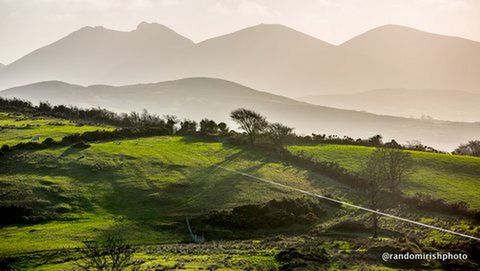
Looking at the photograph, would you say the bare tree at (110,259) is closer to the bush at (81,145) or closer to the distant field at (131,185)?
the distant field at (131,185)

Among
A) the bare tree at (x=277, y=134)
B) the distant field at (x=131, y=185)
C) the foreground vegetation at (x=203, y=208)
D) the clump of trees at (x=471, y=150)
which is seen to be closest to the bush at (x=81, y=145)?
the foreground vegetation at (x=203, y=208)

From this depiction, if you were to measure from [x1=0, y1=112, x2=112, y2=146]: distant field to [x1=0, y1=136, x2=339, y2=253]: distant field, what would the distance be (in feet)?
55.7

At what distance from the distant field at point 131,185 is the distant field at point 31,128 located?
669 inches

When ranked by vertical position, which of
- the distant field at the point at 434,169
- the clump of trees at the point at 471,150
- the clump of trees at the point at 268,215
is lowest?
the clump of trees at the point at 268,215

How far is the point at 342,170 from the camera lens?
8644 centimetres

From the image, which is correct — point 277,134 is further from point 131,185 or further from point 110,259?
point 110,259

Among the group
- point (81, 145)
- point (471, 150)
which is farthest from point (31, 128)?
point (471, 150)

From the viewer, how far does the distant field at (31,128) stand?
102 metres

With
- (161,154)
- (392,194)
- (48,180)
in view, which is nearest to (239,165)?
(161,154)

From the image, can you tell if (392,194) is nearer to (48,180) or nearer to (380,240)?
(380,240)

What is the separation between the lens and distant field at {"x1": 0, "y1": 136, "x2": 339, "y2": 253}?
185 feet

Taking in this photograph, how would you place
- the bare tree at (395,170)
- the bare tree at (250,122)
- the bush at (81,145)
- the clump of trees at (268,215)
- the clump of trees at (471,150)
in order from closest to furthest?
the clump of trees at (268,215) < the bare tree at (395,170) < the bush at (81,145) < the bare tree at (250,122) < the clump of trees at (471,150)

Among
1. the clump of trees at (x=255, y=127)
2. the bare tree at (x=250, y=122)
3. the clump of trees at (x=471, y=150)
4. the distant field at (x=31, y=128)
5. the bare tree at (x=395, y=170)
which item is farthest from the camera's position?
the clump of trees at (x=471, y=150)

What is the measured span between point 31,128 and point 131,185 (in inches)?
2344
